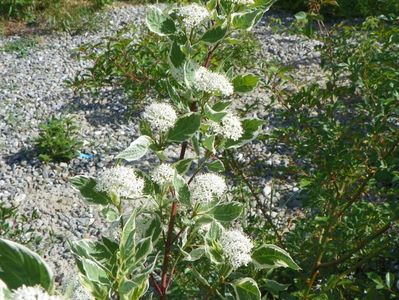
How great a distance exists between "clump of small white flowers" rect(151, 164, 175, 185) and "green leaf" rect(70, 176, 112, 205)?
0.12m

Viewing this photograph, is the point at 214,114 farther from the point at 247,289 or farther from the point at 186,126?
the point at 247,289

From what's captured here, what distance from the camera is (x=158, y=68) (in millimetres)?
3852

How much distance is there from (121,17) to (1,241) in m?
5.34

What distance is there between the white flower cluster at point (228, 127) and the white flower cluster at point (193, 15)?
0.72 ft

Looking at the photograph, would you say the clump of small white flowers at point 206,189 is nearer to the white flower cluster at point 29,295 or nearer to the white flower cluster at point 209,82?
the white flower cluster at point 209,82

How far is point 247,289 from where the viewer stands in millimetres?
1257

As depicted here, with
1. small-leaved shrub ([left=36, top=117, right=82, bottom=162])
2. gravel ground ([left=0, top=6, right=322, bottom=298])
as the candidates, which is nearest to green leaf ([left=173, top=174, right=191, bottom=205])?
gravel ground ([left=0, top=6, right=322, bottom=298])

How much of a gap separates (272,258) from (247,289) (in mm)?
86

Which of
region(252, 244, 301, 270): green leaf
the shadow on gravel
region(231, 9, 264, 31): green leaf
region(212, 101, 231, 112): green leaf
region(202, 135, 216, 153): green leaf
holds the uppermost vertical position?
region(231, 9, 264, 31): green leaf

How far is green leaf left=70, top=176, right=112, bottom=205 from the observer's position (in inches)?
50.7

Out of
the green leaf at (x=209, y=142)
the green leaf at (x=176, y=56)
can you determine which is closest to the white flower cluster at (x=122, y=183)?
the green leaf at (x=209, y=142)

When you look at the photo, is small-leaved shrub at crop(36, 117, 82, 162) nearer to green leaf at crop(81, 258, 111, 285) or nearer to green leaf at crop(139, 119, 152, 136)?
green leaf at crop(139, 119, 152, 136)

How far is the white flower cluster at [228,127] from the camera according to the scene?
50.9 inches

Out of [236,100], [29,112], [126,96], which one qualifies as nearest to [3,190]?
[29,112]
